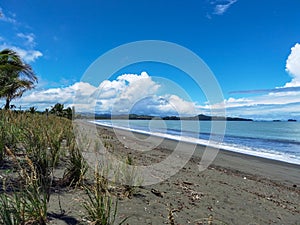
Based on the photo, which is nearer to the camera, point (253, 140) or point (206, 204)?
point (206, 204)

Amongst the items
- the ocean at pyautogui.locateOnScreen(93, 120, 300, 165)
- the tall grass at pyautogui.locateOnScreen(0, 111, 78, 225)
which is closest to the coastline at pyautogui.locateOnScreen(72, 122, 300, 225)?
the tall grass at pyautogui.locateOnScreen(0, 111, 78, 225)

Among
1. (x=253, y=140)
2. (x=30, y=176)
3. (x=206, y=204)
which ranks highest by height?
(x=30, y=176)

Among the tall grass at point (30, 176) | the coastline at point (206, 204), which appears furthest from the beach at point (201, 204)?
the tall grass at point (30, 176)

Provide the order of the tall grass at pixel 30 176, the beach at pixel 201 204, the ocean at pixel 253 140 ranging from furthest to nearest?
the ocean at pixel 253 140 → the beach at pixel 201 204 → the tall grass at pixel 30 176

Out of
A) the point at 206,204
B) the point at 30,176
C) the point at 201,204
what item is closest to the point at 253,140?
the point at 206,204

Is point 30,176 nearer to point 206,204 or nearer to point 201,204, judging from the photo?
point 201,204

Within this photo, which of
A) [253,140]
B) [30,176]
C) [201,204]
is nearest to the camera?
[30,176]

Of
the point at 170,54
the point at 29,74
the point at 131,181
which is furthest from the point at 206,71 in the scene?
the point at 29,74

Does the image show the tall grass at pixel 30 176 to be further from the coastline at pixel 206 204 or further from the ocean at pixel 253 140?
the ocean at pixel 253 140

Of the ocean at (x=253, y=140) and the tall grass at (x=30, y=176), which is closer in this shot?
the tall grass at (x=30, y=176)

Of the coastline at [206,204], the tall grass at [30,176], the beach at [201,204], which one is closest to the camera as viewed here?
the tall grass at [30,176]

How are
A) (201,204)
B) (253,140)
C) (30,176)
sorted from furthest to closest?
(253,140), (201,204), (30,176)

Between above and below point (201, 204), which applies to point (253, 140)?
below

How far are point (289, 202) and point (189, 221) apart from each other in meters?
3.73
